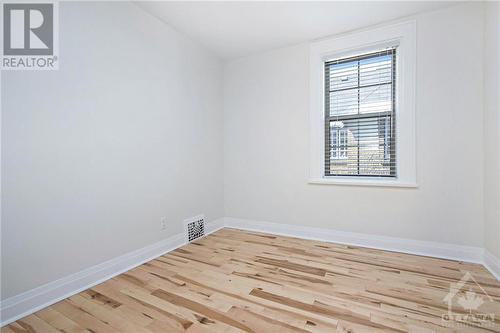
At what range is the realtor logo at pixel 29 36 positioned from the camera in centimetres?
157

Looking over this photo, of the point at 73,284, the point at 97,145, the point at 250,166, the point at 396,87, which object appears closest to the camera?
the point at 73,284

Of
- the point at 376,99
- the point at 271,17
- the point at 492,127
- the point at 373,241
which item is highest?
the point at 271,17

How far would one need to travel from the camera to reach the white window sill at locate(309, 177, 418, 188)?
A: 2.54m

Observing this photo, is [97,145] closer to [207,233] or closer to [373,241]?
[207,233]

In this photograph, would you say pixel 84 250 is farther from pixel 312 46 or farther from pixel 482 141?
pixel 482 141

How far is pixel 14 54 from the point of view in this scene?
159 centimetres

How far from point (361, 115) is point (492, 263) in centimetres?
182

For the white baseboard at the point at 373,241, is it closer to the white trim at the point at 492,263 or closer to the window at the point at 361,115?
the white trim at the point at 492,263

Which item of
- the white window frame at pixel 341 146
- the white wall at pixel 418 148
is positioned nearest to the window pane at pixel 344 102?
the white window frame at pixel 341 146

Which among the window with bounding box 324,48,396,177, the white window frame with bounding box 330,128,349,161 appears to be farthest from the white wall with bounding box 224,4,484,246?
the white window frame with bounding box 330,128,349,161

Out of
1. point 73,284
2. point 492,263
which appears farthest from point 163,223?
point 492,263

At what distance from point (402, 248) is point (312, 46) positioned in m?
2.59

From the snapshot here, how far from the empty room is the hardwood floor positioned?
17 mm

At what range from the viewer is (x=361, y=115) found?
110 inches
